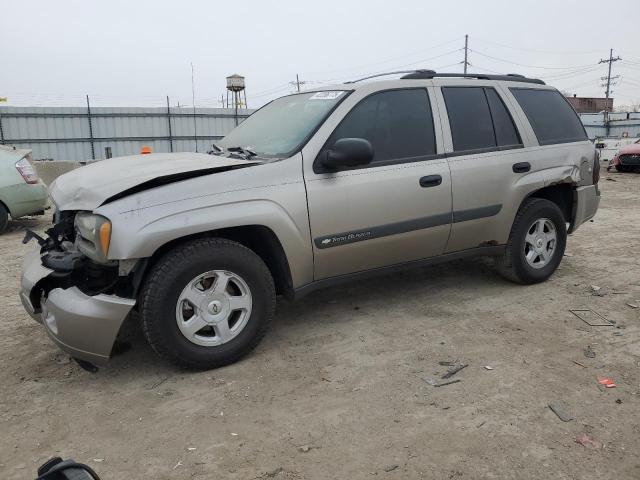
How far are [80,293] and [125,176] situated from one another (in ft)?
2.48

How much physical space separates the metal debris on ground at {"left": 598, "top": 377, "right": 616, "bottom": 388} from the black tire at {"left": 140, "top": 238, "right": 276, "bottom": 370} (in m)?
2.03

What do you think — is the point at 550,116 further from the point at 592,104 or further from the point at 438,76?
the point at 592,104

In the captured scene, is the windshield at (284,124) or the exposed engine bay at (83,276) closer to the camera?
the exposed engine bay at (83,276)

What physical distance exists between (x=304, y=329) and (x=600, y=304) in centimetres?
250

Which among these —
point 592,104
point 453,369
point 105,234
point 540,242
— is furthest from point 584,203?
point 592,104

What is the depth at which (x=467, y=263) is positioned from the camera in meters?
5.60

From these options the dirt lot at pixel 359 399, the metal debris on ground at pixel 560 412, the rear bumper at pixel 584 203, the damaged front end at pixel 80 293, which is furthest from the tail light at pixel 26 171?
the metal debris on ground at pixel 560 412

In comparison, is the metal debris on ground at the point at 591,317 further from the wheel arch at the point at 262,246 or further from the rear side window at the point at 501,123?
→ the wheel arch at the point at 262,246

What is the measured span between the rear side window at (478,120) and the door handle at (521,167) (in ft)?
0.57

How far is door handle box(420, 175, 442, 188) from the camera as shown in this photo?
391 cm

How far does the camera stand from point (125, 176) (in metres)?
3.23

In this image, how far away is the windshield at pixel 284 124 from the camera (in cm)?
367

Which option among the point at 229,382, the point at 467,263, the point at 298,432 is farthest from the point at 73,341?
the point at 467,263

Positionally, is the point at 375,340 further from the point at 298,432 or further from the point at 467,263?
the point at 467,263
